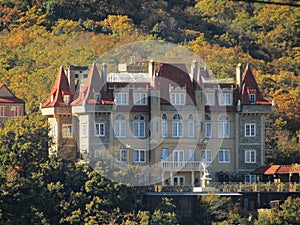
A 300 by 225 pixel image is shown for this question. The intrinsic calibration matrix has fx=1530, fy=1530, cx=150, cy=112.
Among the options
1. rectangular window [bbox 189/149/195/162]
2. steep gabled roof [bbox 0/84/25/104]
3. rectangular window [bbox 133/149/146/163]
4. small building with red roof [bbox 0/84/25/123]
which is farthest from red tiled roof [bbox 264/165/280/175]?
steep gabled roof [bbox 0/84/25/104]

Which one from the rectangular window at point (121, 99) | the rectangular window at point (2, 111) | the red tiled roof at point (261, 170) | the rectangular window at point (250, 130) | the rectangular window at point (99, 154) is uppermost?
the rectangular window at point (121, 99)

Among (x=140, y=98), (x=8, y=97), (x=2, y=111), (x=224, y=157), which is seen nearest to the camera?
(x=140, y=98)

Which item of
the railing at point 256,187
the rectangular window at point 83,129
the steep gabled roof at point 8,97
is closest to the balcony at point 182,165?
the railing at point 256,187

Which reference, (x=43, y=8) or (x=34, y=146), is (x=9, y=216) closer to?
(x=34, y=146)

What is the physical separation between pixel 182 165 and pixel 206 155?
5.89 ft

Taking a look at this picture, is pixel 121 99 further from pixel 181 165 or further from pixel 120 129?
pixel 181 165

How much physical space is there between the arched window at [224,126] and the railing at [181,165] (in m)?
2.42

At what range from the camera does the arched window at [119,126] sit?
8025 centimetres

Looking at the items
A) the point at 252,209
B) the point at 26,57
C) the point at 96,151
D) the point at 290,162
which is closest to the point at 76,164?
the point at 96,151

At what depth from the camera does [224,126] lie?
82.8 meters

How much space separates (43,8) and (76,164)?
5556cm

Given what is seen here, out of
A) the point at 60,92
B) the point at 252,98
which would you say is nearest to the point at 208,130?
the point at 252,98

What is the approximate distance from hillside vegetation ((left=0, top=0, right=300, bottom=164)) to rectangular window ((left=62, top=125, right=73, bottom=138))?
10.4m

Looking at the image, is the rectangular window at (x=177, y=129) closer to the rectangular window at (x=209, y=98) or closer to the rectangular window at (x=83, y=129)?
the rectangular window at (x=209, y=98)
